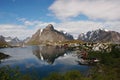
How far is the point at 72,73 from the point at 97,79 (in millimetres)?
9520

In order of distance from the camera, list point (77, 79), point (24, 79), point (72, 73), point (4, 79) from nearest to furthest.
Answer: point (4, 79)
point (24, 79)
point (77, 79)
point (72, 73)

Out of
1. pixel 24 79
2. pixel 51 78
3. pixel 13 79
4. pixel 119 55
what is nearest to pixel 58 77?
pixel 51 78

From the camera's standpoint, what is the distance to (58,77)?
237 feet

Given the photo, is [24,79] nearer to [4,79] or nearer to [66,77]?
[66,77]

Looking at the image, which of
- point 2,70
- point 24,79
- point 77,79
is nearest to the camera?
point 2,70

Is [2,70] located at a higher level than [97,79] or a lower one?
higher

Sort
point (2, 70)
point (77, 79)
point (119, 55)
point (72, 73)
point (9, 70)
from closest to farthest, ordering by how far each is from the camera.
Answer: point (2, 70) < point (9, 70) < point (77, 79) < point (72, 73) < point (119, 55)

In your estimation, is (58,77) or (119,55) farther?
(119,55)

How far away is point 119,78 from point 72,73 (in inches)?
669

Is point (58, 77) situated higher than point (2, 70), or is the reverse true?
point (2, 70)

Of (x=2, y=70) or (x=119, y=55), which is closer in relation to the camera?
(x=2, y=70)

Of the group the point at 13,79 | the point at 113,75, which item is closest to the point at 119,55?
the point at 113,75

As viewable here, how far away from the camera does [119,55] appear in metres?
141

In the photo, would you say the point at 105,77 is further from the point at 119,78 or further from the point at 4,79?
the point at 4,79
